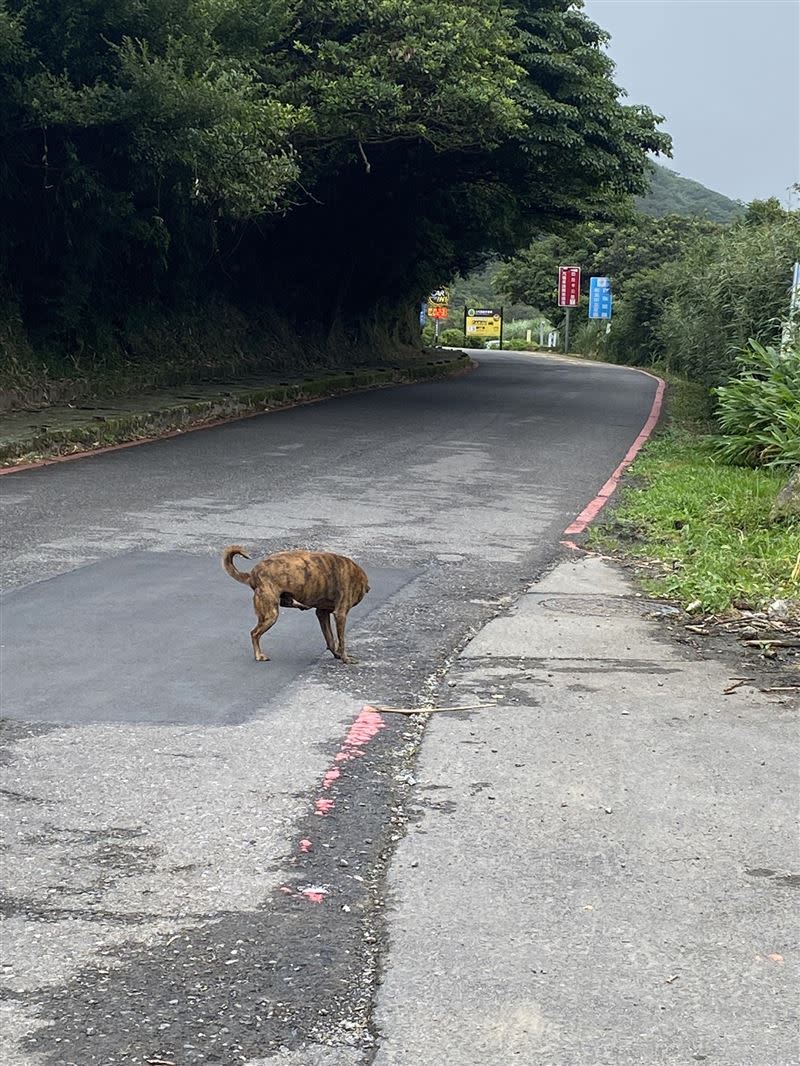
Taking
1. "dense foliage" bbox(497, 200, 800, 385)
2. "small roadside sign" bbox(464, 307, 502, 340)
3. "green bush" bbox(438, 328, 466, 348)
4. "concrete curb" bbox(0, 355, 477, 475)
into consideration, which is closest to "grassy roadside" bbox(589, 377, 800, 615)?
"dense foliage" bbox(497, 200, 800, 385)

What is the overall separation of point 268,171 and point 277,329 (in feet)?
32.1

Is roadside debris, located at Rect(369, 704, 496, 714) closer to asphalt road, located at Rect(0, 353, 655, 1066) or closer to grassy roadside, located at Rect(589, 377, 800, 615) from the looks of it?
asphalt road, located at Rect(0, 353, 655, 1066)

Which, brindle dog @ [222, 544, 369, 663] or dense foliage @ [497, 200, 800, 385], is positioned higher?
dense foliage @ [497, 200, 800, 385]

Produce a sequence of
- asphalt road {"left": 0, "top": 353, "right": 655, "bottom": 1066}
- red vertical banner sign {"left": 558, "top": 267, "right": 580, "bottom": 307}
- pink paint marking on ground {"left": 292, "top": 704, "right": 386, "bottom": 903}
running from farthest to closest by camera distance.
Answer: red vertical banner sign {"left": 558, "top": 267, "right": 580, "bottom": 307} → pink paint marking on ground {"left": 292, "top": 704, "right": 386, "bottom": 903} → asphalt road {"left": 0, "top": 353, "right": 655, "bottom": 1066}

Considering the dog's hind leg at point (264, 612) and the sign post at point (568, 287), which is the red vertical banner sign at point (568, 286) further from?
the dog's hind leg at point (264, 612)

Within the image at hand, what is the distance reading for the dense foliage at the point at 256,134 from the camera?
15.2 m

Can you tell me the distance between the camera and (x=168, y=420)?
17.2 metres

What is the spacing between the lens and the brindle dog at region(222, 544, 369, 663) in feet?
20.6

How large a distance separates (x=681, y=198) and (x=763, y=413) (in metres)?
121

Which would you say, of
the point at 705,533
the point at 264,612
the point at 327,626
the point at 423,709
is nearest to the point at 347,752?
the point at 423,709

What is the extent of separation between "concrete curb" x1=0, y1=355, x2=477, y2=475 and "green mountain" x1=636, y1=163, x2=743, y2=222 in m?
94.4

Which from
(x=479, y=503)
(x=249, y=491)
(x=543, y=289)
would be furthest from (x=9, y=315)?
(x=543, y=289)

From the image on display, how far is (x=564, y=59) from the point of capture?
22297 mm

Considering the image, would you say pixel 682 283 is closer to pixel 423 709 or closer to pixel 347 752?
pixel 423 709
